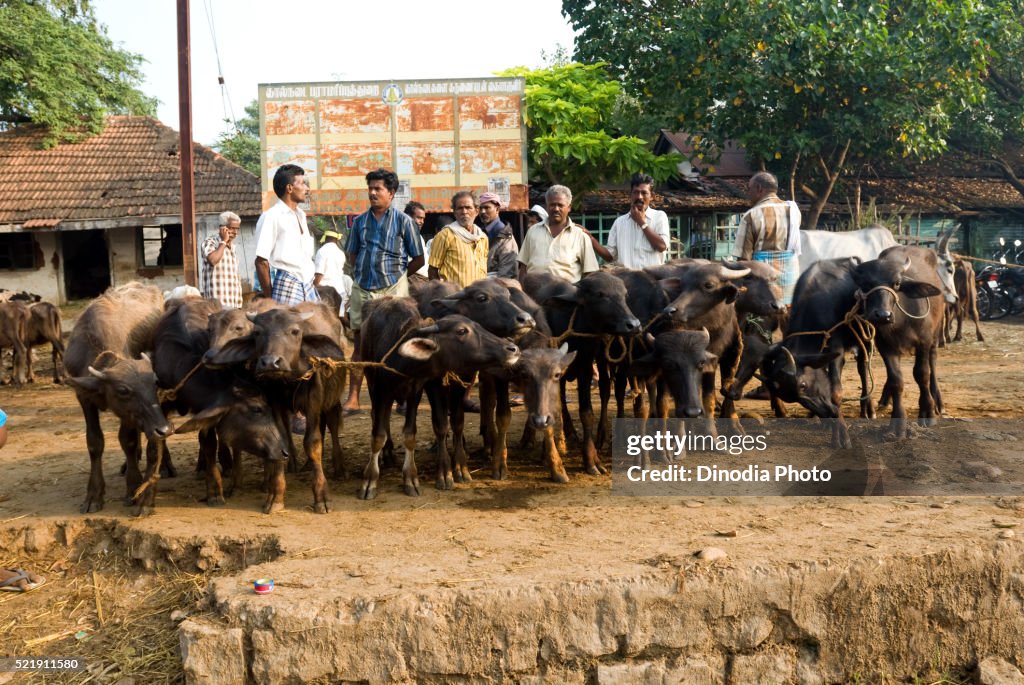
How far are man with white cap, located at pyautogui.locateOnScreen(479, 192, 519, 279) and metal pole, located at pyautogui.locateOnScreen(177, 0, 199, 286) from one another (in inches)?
174

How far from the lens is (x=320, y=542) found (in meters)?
5.17

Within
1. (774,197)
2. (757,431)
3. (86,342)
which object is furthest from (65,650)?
(774,197)

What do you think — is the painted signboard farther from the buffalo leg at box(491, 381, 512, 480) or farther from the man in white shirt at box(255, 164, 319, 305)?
the buffalo leg at box(491, 381, 512, 480)

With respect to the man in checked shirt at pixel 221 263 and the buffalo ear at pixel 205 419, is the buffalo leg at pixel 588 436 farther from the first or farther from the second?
the man in checked shirt at pixel 221 263

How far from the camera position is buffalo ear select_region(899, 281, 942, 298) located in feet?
22.8

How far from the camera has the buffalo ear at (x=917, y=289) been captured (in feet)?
22.8

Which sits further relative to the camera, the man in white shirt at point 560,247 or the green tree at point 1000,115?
the green tree at point 1000,115

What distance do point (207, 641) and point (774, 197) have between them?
19.2ft

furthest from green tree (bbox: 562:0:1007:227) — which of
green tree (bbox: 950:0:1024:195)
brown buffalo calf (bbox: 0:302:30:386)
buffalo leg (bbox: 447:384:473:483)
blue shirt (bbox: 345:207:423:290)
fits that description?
buffalo leg (bbox: 447:384:473:483)

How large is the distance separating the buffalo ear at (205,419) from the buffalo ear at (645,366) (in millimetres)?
2743

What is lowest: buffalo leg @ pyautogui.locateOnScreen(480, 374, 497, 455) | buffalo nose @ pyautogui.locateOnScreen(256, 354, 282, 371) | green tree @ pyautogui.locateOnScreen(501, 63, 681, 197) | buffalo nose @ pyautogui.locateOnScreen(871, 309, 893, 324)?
buffalo leg @ pyautogui.locateOnScreen(480, 374, 497, 455)

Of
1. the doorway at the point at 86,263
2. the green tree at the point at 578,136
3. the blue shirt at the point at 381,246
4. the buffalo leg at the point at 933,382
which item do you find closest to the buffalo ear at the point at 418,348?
the blue shirt at the point at 381,246

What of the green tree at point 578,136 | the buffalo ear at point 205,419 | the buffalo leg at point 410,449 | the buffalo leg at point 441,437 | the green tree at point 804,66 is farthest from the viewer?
the green tree at point 578,136

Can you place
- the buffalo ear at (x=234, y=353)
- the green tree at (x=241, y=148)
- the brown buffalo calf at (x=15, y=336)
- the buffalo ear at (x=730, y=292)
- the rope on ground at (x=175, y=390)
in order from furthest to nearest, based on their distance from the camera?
the green tree at (x=241, y=148) → the brown buffalo calf at (x=15, y=336) → the buffalo ear at (x=730, y=292) → the rope on ground at (x=175, y=390) → the buffalo ear at (x=234, y=353)
